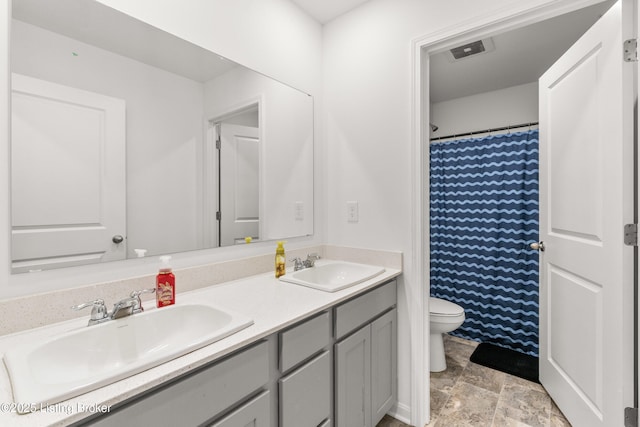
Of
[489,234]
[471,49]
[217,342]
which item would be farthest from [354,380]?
[471,49]

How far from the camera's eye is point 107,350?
96 cm

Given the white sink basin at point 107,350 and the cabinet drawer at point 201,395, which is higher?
the white sink basin at point 107,350

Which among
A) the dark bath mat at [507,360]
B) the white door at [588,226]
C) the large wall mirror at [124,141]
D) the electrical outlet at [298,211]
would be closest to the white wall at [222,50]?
the large wall mirror at [124,141]

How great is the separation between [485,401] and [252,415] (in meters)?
1.63

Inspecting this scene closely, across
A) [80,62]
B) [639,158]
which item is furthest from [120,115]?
[639,158]

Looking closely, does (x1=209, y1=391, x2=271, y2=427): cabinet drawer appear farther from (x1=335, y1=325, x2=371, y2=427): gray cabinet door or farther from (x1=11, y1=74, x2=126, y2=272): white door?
(x1=11, y1=74, x2=126, y2=272): white door

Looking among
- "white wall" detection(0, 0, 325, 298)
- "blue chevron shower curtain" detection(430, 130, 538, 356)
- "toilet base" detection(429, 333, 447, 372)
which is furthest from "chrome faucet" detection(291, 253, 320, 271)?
"blue chevron shower curtain" detection(430, 130, 538, 356)

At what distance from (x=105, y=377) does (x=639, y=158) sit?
183 cm

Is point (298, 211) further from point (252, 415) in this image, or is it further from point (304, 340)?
point (252, 415)

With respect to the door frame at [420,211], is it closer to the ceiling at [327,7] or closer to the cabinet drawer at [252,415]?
the ceiling at [327,7]

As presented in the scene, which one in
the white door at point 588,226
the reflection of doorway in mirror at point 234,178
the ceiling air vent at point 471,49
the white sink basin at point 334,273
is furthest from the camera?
the ceiling air vent at point 471,49

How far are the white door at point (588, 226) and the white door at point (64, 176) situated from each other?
198cm

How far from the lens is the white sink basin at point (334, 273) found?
1662 mm

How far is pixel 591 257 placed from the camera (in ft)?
4.80
